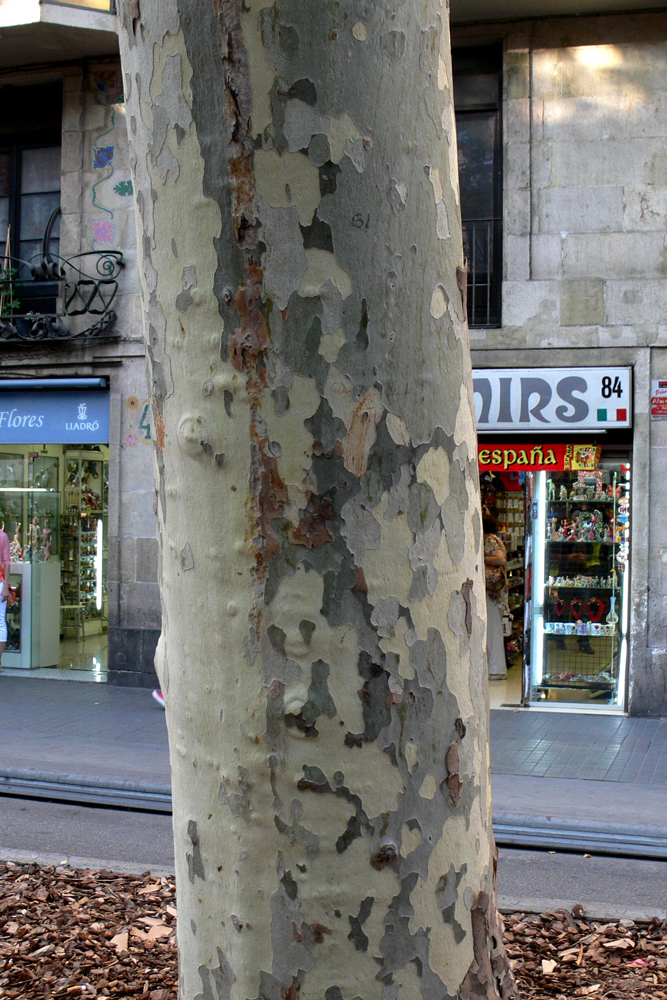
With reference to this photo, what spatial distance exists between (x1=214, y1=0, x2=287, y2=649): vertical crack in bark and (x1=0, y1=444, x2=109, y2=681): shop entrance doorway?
10552 mm

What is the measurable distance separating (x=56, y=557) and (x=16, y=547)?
546mm

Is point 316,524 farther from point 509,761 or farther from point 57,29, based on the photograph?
point 57,29

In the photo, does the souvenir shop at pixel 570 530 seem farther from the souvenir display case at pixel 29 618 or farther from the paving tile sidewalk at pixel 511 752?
the souvenir display case at pixel 29 618

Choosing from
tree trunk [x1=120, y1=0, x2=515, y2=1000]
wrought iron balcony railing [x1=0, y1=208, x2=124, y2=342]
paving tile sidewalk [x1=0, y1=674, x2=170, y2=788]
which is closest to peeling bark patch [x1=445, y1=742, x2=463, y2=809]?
tree trunk [x1=120, y1=0, x2=515, y2=1000]

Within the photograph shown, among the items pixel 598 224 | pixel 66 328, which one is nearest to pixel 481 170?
pixel 598 224

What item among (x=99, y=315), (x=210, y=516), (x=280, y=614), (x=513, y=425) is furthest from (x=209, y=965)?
(x=99, y=315)

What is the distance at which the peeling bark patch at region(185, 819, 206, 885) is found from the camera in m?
1.63

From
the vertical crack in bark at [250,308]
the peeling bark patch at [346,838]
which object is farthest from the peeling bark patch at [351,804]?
the vertical crack in bark at [250,308]

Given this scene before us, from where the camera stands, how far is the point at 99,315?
11492 millimetres

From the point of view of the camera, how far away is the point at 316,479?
58.6 inches

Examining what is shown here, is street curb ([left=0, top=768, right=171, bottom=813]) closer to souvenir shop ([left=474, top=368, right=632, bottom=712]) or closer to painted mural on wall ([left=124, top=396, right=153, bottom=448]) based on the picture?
souvenir shop ([left=474, top=368, right=632, bottom=712])

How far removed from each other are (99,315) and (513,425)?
5.43 meters

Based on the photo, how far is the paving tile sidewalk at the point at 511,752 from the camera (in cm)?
631

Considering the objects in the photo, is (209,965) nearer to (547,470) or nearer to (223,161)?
(223,161)
